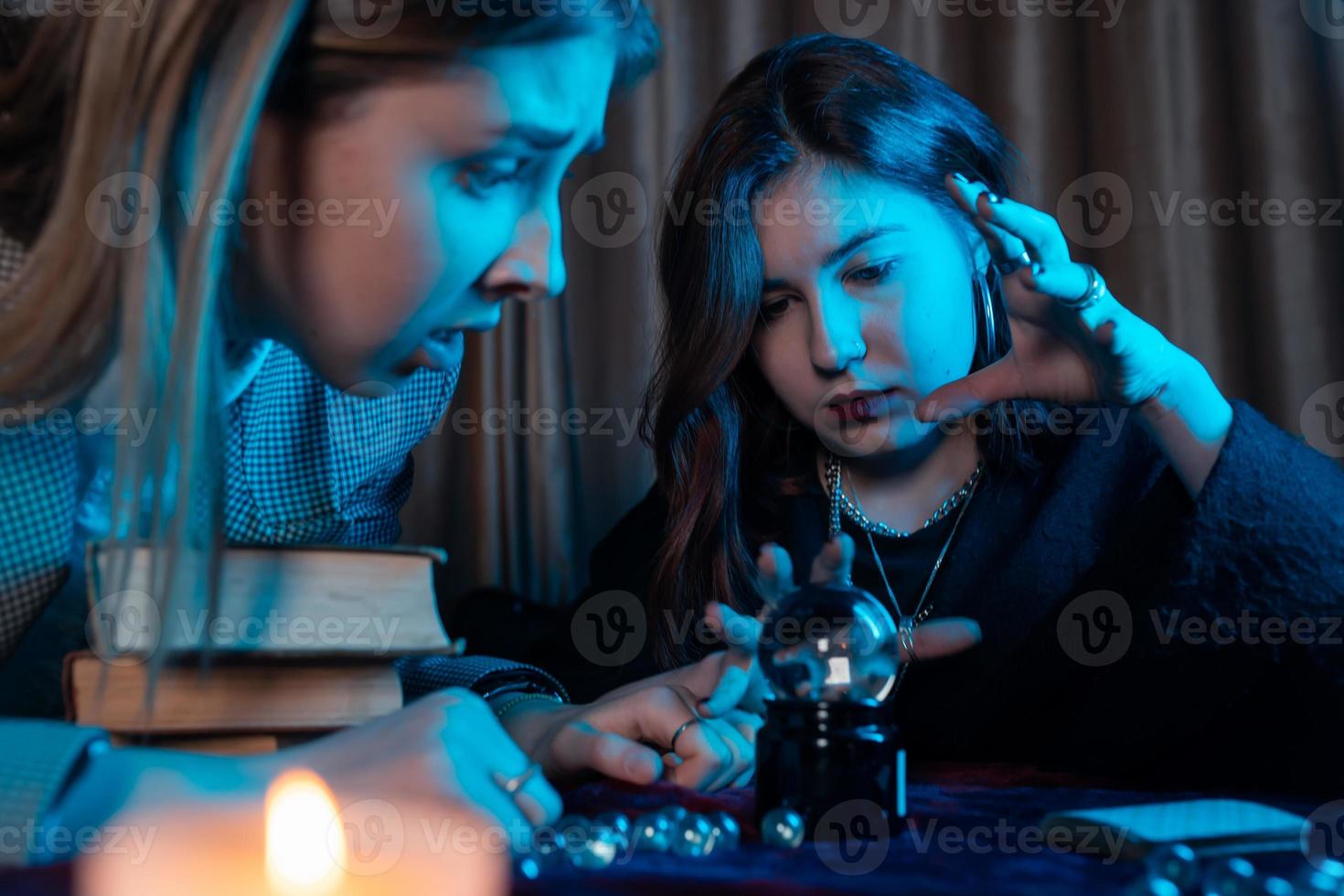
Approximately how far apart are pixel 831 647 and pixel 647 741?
27cm

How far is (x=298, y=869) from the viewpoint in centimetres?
50

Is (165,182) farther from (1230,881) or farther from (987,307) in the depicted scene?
(987,307)

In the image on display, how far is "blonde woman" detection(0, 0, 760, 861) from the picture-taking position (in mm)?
607

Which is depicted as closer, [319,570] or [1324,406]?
[319,570]

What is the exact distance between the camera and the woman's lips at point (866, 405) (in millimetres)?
1185

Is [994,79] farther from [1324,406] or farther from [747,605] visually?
[747,605]

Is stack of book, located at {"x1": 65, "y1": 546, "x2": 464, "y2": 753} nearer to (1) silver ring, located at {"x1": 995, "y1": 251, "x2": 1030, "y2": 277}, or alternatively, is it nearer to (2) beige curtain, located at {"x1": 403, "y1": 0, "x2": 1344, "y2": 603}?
(1) silver ring, located at {"x1": 995, "y1": 251, "x2": 1030, "y2": 277}

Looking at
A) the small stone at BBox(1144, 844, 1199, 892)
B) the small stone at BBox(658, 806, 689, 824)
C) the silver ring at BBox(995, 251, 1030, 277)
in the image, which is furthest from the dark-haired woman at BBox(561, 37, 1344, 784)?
the small stone at BBox(1144, 844, 1199, 892)

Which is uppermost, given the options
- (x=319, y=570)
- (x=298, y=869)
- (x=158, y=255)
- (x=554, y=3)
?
(x=554, y=3)

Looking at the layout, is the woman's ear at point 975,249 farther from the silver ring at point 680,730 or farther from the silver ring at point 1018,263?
the silver ring at point 680,730

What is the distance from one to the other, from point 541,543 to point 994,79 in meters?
0.97

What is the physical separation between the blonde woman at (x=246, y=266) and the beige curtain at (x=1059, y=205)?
2.94ft

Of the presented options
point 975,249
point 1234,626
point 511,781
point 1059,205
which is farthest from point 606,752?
point 1059,205

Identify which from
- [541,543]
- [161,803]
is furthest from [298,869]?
[541,543]
